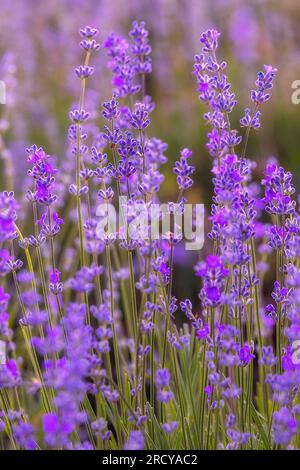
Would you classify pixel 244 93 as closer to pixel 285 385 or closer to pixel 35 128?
pixel 35 128

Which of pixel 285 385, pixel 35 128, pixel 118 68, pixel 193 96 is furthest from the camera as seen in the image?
pixel 193 96

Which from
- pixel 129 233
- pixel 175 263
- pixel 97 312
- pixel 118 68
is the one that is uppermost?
pixel 118 68

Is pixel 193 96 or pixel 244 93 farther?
pixel 193 96

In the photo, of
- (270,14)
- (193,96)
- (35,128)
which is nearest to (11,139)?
(35,128)

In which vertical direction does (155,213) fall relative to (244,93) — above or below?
below

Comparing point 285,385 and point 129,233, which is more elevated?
point 129,233

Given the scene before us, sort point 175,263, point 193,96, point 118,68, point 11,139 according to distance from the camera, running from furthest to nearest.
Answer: point 193,96, point 11,139, point 175,263, point 118,68

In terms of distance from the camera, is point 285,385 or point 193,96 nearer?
point 285,385
